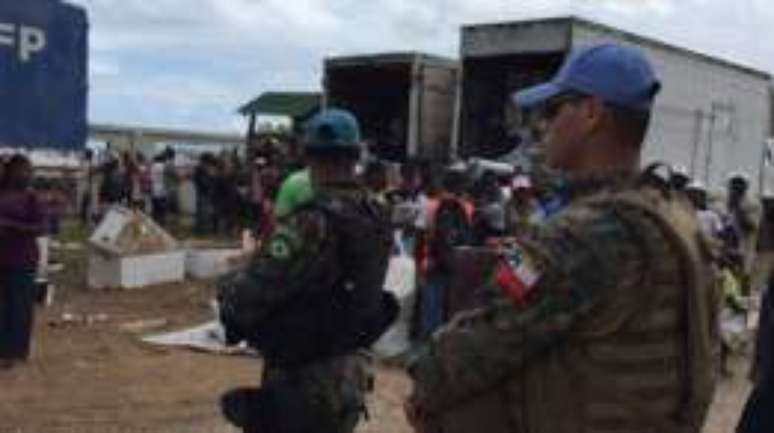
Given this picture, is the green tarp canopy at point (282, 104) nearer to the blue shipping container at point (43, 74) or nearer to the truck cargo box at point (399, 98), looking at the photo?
the truck cargo box at point (399, 98)

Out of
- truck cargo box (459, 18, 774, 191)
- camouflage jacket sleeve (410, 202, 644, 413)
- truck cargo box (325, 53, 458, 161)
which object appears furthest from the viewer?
truck cargo box (325, 53, 458, 161)

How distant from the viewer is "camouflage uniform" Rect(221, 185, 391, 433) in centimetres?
461

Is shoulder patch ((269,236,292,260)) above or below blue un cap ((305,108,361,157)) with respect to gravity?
below

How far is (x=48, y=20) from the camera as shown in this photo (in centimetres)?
962

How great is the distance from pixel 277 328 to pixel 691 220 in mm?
1887

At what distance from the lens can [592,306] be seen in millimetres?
2812

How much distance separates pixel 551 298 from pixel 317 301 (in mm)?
1939

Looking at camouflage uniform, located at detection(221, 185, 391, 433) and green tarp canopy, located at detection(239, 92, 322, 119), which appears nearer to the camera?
camouflage uniform, located at detection(221, 185, 391, 433)

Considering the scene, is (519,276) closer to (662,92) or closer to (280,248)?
(280,248)

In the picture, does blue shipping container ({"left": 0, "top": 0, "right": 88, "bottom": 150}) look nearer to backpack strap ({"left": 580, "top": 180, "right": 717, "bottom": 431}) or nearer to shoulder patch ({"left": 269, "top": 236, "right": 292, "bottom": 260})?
shoulder patch ({"left": 269, "top": 236, "right": 292, "bottom": 260})

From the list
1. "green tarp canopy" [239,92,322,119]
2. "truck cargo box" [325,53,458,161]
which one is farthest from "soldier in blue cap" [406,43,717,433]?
"green tarp canopy" [239,92,322,119]


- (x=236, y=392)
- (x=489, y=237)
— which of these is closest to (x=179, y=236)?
(x=489, y=237)

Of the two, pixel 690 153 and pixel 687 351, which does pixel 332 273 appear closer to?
pixel 687 351

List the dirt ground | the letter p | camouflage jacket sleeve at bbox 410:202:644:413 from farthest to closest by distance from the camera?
the dirt ground
the letter p
camouflage jacket sleeve at bbox 410:202:644:413
